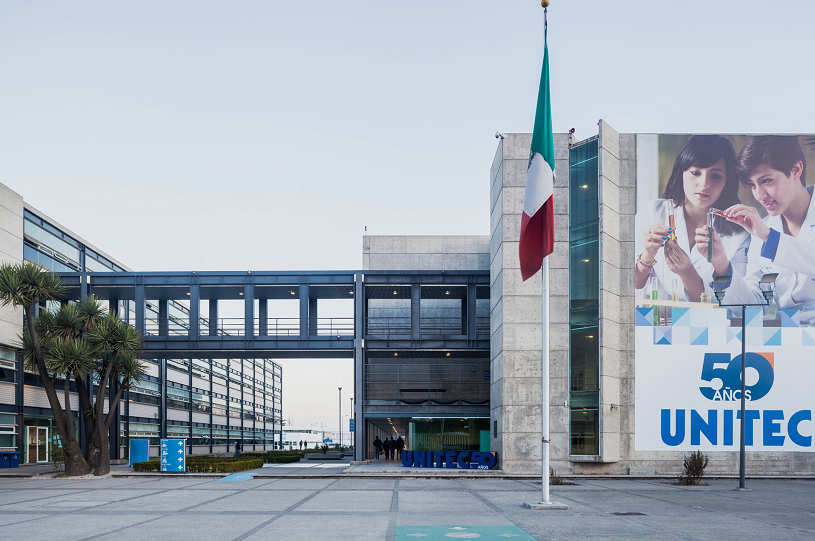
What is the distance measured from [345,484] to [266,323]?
1793 cm

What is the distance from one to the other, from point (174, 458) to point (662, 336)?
2396 cm

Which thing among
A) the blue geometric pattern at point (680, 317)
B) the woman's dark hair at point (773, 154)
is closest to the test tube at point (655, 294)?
the blue geometric pattern at point (680, 317)

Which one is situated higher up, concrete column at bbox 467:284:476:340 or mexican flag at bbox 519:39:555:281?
mexican flag at bbox 519:39:555:281

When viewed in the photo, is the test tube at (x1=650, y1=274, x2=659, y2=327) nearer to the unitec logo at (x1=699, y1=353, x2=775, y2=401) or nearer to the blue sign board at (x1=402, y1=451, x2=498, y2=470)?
the unitec logo at (x1=699, y1=353, x2=775, y2=401)

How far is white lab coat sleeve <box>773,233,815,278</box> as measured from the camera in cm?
3238

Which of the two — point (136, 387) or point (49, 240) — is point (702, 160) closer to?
point (49, 240)

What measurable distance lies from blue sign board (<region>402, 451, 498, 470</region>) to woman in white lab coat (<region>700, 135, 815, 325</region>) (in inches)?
547

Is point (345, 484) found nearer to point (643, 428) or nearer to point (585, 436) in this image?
point (585, 436)

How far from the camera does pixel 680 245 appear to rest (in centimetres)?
3253

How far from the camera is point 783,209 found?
3262 cm

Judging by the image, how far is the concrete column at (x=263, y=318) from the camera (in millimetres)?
42103

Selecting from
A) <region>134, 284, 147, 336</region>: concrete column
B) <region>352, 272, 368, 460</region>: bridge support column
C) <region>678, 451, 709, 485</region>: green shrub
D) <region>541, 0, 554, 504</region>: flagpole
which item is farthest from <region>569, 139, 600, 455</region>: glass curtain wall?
<region>134, 284, 147, 336</region>: concrete column

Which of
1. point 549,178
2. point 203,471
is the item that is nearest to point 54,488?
point 203,471

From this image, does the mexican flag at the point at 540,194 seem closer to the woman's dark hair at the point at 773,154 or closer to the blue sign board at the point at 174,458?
the woman's dark hair at the point at 773,154
